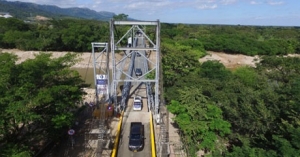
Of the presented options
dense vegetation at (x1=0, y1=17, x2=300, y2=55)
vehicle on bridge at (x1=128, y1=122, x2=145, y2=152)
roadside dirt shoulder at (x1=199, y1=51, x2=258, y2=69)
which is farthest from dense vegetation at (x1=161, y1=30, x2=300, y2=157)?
roadside dirt shoulder at (x1=199, y1=51, x2=258, y2=69)

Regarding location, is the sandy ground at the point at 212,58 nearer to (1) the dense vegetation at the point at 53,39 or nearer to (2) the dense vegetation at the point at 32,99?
(1) the dense vegetation at the point at 53,39

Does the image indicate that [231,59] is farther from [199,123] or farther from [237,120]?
[199,123]

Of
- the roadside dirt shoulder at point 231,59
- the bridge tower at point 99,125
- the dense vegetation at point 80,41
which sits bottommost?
the bridge tower at point 99,125

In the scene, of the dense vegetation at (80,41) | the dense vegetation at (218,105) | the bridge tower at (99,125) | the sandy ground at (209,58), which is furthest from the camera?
the dense vegetation at (80,41)

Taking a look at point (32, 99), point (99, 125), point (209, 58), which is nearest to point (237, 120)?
point (99, 125)

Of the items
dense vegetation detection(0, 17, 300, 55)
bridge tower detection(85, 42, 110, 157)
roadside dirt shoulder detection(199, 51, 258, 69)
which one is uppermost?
dense vegetation detection(0, 17, 300, 55)

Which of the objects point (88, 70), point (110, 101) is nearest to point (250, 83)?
point (110, 101)

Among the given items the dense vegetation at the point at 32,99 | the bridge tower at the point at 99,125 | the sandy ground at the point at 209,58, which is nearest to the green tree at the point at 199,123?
the bridge tower at the point at 99,125

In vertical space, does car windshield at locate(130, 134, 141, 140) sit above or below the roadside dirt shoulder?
below

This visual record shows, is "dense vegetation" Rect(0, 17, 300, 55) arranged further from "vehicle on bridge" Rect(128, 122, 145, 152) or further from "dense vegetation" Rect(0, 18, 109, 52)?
"vehicle on bridge" Rect(128, 122, 145, 152)

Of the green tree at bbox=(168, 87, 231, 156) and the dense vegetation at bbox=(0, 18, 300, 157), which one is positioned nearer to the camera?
the dense vegetation at bbox=(0, 18, 300, 157)

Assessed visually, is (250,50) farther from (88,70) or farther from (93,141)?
(93,141)
